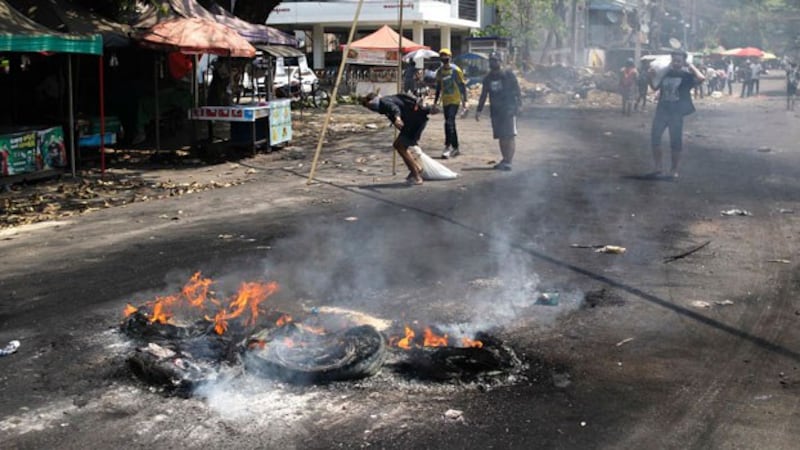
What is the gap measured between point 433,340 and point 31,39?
28.1ft

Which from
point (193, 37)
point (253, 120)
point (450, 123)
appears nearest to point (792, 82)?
point (450, 123)

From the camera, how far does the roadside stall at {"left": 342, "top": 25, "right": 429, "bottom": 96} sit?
32219 mm

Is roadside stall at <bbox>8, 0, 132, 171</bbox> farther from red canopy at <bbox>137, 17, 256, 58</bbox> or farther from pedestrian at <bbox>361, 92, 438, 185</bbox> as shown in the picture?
pedestrian at <bbox>361, 92, 438, 185</bbox>

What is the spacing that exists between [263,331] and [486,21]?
165ft

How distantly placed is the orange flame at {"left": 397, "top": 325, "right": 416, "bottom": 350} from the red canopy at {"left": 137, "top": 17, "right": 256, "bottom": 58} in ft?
36.4

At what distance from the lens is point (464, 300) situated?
671 centimetres

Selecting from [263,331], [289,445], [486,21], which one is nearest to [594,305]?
[263,331]

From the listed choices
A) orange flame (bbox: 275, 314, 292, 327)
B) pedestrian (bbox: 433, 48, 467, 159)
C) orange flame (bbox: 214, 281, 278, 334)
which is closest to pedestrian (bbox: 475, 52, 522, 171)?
pedestrian (bbox: 433, 48, 467, 159)

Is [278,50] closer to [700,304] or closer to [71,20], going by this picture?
[71,20]

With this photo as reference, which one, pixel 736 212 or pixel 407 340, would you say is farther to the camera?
pixel 736 212

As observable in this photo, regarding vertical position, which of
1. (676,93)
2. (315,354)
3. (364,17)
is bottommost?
(315,354)

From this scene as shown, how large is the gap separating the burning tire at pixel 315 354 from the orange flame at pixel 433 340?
1.31 feet

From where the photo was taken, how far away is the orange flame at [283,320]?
5.84 m

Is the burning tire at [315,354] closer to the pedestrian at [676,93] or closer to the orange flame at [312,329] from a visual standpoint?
the orange flame at [312,329]
